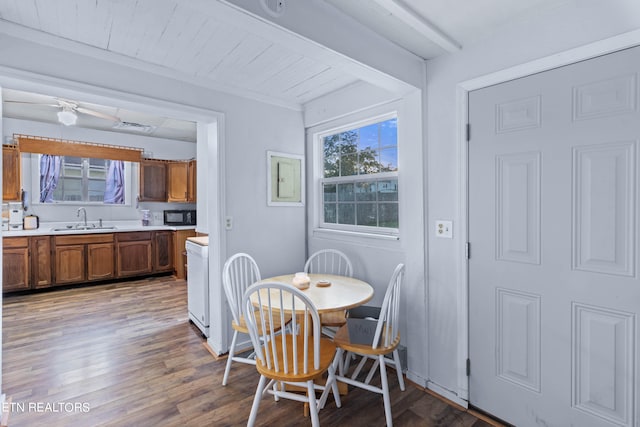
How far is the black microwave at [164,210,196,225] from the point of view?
19.0ft

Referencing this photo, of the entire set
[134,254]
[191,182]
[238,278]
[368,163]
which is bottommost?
[134,254]

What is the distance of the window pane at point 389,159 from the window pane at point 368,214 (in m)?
0.35

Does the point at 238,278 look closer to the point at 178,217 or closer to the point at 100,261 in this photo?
the point at 100,261

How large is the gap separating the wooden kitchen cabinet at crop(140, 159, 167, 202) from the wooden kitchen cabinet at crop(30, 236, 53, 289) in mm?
1526

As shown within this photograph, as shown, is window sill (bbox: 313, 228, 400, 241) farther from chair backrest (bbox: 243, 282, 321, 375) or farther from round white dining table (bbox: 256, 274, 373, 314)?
chair backrest (bbox: 243, 282, 321, 375)

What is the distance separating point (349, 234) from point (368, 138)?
91 cm

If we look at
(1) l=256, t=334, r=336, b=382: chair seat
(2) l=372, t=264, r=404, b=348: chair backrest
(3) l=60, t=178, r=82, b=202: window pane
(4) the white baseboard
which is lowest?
(4) the white baseboard

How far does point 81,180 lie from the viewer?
17.3ft

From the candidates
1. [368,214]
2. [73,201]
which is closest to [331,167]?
[368,214]

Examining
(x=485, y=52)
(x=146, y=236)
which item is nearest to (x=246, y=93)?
(x=485, y=52)

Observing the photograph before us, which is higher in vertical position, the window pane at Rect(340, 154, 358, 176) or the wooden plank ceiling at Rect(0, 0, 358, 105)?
the wooden plank ceiling at Rect(0, 0, 358, 105)

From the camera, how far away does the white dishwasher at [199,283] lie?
116 inches

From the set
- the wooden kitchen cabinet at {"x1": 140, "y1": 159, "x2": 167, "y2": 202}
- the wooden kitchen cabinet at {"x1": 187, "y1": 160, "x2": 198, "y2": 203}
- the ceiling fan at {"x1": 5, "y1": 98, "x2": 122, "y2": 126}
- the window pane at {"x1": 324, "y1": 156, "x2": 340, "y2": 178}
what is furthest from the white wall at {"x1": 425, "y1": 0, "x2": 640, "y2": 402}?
the wooden kitchen cabinet at {"x1": 140, "y1": 159, "x2": 167, "y2": 202}

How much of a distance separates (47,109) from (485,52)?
5.04 meters
